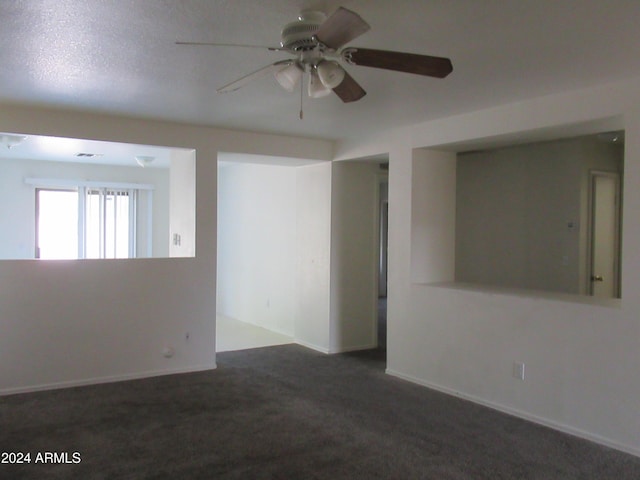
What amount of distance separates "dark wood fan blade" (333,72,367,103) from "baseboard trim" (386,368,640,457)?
2647 millimetres

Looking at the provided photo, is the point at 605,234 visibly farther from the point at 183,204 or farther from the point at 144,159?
the point at 144,159

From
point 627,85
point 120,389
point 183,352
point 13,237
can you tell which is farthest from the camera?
point 13,237

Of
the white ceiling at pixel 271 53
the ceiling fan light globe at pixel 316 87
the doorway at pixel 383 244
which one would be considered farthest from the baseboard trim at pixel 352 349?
the ceiling fan light globe at pixel 316 87

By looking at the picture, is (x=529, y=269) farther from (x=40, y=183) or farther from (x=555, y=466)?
(x=40, y=183)

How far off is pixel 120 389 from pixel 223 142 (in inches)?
96.8

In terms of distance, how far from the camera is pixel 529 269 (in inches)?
209

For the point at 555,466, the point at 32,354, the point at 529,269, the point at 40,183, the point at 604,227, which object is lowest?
the point at 555,466

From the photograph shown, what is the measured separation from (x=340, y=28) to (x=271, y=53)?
93cm

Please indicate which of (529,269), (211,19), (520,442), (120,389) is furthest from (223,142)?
(520,442)

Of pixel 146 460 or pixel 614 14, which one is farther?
pixel 146 460

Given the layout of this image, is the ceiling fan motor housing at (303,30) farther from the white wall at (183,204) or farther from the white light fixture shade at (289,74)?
the white wall at (183,204)

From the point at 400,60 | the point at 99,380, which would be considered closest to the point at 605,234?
the point at 400,60

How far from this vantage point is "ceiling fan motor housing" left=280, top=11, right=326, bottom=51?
2.28 metres

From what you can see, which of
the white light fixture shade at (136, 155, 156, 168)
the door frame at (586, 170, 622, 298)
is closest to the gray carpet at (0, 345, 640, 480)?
the door frame at (586, 170, 622, 298)
